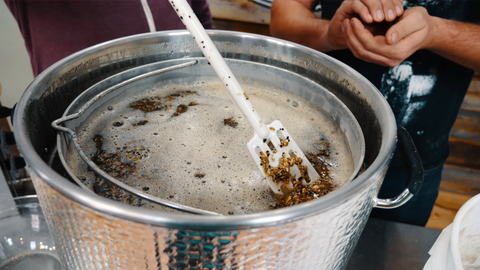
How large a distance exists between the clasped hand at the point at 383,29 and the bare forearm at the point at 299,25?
0.18 meters

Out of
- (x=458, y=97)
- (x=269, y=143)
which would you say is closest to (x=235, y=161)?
(x=269, y=143)

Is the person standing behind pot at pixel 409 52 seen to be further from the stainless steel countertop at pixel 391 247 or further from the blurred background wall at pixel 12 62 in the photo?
the blurred background wall at pixel 12 62

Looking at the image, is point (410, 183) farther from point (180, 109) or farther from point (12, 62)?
point (12, 62)

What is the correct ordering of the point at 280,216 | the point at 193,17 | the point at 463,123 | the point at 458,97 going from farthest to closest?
the point at 463,123 < the point at 458,97 < the point at 193,17 < the point at 280,216

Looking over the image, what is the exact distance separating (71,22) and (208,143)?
0.61 meters

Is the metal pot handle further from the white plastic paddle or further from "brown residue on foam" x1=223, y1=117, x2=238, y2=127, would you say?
"brown residue on foam" x1=223, y1=117, x2=238, y2=127

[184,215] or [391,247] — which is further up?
[184,215]

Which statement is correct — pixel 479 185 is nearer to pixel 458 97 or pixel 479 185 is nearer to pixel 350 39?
pixel 458 97

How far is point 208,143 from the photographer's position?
2.30ft

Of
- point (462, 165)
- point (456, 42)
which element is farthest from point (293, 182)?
point (462, 165)

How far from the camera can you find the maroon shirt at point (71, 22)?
935 millimetres

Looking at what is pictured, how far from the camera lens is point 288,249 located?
396 millimetres

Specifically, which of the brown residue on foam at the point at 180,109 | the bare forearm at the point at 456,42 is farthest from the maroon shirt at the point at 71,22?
the bare forearm at the point at 456,42

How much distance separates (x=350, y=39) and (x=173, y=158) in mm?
533
